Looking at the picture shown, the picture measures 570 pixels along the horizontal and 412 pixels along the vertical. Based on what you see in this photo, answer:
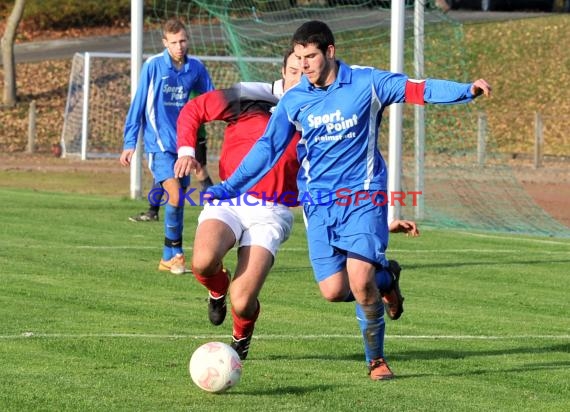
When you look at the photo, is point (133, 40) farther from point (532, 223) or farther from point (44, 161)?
point (44, 161)

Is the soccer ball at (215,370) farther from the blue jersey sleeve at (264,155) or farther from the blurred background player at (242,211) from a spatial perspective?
the blue jersey sleeve at (264,155)

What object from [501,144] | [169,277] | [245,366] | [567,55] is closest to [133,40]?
[169,277]

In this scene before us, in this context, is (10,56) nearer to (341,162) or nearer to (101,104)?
(101,104)

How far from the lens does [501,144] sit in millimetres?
33344

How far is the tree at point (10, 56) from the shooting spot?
3525 cm

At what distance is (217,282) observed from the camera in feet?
27.6

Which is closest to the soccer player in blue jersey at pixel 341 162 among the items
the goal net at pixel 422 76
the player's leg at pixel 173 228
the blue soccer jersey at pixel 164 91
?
the player's leg at pixel 173 228

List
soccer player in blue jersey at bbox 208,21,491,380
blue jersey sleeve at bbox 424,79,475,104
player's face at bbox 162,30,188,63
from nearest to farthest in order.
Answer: blue jersey sleeve at bbox 424,79,475,104 < soccer player in blue jersey at bbox 208,21,491,380 < player's face at bbox 162,30,188,63

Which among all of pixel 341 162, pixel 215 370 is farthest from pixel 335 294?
pixel 215 370

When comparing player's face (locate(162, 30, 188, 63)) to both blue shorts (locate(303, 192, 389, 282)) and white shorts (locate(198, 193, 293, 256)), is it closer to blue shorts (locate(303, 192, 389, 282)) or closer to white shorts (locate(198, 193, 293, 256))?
white shorts (locate(198, 193, 293, 256))

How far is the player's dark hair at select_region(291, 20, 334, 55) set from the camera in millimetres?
7375

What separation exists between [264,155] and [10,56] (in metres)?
28.6

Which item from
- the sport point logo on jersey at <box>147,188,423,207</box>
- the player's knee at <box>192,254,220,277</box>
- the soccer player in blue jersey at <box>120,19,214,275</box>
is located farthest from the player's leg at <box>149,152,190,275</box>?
the player's knee at <box>192,254,220,277</box>

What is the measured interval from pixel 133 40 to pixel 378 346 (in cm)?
1288
